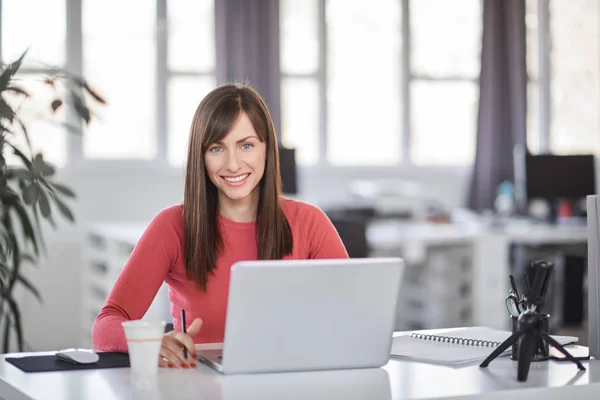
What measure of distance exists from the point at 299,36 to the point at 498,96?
4.63 feet

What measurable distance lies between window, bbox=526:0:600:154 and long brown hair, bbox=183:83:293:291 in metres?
4.46

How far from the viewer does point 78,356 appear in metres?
1.75

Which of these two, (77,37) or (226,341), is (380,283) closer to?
(226,341)

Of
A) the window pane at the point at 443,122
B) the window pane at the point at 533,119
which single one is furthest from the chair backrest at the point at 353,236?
the window pane at the point at 533,119

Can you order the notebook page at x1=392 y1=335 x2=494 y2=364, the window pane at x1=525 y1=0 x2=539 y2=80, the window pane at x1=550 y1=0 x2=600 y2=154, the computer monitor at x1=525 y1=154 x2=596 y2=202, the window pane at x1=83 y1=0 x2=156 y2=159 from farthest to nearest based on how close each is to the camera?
1. the window pane at x1=550 y1=0 x2=600 y2=154
2. the window pane at x1=525 y1=0 x2=539 y2=80
3. the computer monitor at x1=525 y1=154 x2=596 y2=202
4. the window pane at x1=83 y1=0 x2=156 y2=159
5. the notebook page at x1=392 y1=335 x2=494 y2=364

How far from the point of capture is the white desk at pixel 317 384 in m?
1.50

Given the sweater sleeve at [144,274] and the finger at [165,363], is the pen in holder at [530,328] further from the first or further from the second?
the sweater sleeve at [144,274]

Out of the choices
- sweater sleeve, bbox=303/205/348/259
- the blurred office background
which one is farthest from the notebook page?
the blurred office background

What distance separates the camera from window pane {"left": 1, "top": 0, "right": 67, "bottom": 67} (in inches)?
203

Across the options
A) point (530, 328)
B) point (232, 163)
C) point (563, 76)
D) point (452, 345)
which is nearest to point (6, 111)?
point (232, 163)

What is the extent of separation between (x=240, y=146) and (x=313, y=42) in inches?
149

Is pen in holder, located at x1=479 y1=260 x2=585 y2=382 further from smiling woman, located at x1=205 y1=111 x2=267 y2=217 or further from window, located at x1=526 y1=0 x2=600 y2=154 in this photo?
window, located at x1=526 y1=0 x2=600 y2=154

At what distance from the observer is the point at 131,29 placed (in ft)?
17.9

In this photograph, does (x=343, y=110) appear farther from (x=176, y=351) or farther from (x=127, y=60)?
(x=176, y=351)
